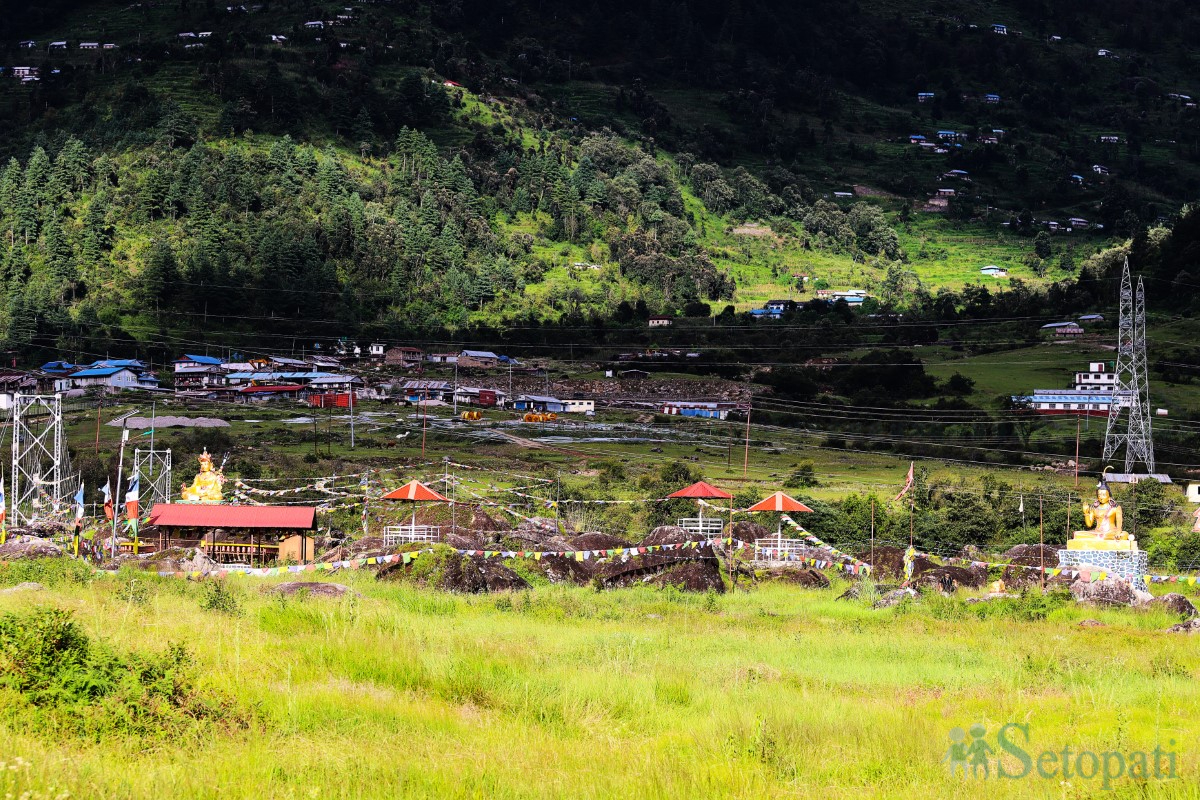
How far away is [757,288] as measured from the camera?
18875 cm

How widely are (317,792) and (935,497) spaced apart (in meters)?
→ 52.9

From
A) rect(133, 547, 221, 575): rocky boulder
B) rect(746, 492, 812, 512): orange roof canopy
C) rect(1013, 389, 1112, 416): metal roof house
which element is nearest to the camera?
rect(133, 547, 221, 575): rocky boulder

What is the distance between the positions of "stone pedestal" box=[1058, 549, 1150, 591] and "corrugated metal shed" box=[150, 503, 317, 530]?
65.6ft

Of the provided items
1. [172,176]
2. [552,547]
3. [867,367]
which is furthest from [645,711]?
[172,176]

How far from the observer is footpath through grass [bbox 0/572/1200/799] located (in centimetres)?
1008

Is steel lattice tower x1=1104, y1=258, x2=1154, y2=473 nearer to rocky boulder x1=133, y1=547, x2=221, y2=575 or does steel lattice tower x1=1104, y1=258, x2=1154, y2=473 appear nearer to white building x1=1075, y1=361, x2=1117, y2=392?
white building x1=1075, y1=361, x2=1117, y2=392

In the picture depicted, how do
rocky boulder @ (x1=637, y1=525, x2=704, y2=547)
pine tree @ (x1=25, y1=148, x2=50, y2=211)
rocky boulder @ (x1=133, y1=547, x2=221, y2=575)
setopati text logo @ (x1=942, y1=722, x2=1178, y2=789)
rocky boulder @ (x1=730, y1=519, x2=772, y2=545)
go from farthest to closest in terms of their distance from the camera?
1. pine tree @ (x1=25, y1=148, x2=50, y2=211)
2. rocky boulder @ (x1=730, y1=519, x2=772, y2=545)
3. rocky boulder @ (x1=637, y1=525, x2=704, y2=547)
4. rocky boulder @ (x1=133, y1=547, x2=221, y2=575)
5. setopati text logo @ (x1=942, y1=722, x2=1178, y2=789)

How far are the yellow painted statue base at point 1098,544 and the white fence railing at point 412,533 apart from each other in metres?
17.0

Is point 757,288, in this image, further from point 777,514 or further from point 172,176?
point 777,514

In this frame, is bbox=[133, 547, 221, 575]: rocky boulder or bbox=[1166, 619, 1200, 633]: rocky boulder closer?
bbox=[1166, 619, 1200, 633]: rocky boulder

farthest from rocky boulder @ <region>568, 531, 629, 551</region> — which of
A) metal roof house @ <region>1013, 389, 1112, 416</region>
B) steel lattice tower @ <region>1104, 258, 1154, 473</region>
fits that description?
metal roof house @ <region>1013, 389, 1112, 416</region>

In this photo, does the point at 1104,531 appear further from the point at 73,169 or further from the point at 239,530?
the point at 73,169

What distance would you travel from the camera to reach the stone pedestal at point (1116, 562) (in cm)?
3170

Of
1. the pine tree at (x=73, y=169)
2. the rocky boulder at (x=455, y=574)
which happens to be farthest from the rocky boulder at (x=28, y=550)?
the pine tree at (x=73, y=169)
